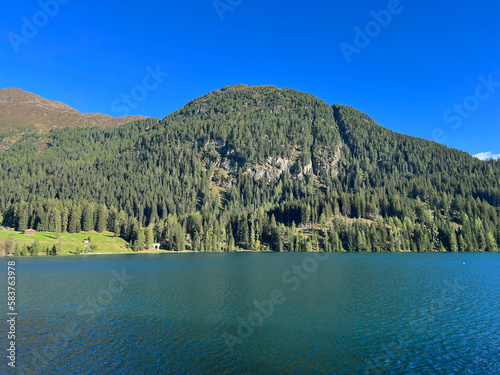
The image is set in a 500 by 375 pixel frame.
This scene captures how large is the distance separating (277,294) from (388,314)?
20.0m

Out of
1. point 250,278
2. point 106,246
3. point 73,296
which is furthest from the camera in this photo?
point 106,246

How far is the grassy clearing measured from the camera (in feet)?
509

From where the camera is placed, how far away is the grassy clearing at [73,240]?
509ft

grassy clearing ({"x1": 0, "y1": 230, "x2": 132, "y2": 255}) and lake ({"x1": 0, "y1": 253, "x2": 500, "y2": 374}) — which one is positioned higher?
grassy clearing ({"x1": 0, "y1": 230, "x2": 132, "y2": 255})

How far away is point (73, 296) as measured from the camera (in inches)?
2127

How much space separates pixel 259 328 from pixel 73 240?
178334 millimetres

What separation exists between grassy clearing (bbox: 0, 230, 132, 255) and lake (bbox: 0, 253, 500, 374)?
11030 centimetres

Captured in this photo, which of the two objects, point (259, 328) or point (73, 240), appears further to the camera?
point (73, 240)

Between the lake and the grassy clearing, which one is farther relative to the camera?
the grassy clearing

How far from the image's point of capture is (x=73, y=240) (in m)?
175

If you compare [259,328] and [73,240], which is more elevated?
[73,240]

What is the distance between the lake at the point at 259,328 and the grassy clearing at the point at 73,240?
362ft

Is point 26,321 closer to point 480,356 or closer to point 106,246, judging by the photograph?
point 480,356

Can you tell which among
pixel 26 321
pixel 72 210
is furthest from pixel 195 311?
pixel 72 210
